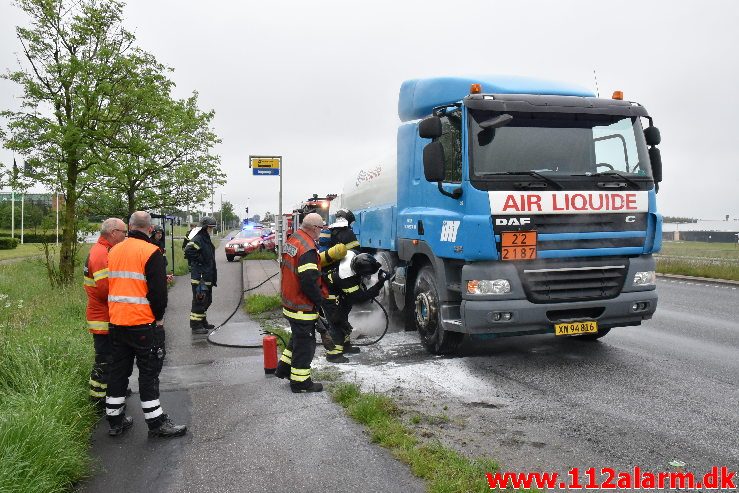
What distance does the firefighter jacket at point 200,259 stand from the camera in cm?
927

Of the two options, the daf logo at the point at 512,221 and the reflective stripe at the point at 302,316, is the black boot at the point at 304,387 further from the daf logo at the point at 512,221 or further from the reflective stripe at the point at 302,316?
the daf logo at the point at 512,221

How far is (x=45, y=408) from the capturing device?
4141 mm

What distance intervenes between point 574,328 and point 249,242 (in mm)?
21598

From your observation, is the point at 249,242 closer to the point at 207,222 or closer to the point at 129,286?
the point at 207,222

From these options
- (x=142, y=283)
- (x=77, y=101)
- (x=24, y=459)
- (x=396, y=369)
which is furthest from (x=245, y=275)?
(x=24, y=459)

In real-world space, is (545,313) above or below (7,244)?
above

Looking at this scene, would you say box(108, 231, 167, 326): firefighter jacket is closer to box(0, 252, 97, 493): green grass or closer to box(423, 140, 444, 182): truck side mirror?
box(0, 252, 97, 493): green grass

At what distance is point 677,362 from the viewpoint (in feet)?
20.8

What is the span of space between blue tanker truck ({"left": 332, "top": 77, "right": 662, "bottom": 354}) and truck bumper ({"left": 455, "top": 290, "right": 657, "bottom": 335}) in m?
0.01

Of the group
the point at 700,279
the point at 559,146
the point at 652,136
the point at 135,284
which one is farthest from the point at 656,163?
the point at 700,279

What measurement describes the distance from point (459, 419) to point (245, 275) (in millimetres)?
13186

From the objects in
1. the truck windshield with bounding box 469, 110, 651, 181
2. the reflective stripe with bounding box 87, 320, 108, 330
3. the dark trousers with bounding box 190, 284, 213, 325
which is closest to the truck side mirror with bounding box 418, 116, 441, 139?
the truck windshield with bounding box 469, 110, 651, 181

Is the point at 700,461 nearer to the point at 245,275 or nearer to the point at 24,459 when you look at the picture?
the point at 24,459

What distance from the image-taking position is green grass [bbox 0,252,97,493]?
3373 millimetres
